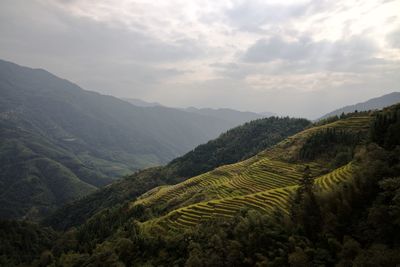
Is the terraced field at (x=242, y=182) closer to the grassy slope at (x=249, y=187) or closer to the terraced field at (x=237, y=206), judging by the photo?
the grassy slope at (x=249, y=187)

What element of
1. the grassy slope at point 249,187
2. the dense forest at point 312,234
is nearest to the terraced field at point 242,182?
the grassy slope at point 249,187

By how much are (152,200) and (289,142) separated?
61499 mm

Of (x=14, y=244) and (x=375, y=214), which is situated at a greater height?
(x=375, y=214)

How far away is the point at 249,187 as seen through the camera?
101125 mm

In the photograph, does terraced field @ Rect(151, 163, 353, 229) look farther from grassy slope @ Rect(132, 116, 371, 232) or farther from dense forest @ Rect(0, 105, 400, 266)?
dense forest @ Rect(0, 105, 400, 266)

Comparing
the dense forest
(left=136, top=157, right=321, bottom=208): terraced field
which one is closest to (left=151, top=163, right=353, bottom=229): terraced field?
the dense forest

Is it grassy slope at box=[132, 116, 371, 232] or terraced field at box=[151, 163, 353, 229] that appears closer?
terraced field at box=[151, 163, 353, 229]

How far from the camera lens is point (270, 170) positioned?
115562mm

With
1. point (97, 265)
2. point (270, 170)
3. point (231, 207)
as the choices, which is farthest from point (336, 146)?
point (97, 265)

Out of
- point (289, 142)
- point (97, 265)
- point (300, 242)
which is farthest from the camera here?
point (289, 142)

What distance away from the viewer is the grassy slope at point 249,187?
7844cm

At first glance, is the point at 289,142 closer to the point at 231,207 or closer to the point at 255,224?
the point at 231,207

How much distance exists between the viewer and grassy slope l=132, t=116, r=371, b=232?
78.4m

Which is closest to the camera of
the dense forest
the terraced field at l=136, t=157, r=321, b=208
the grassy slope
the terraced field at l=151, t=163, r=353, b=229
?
the dense forest
